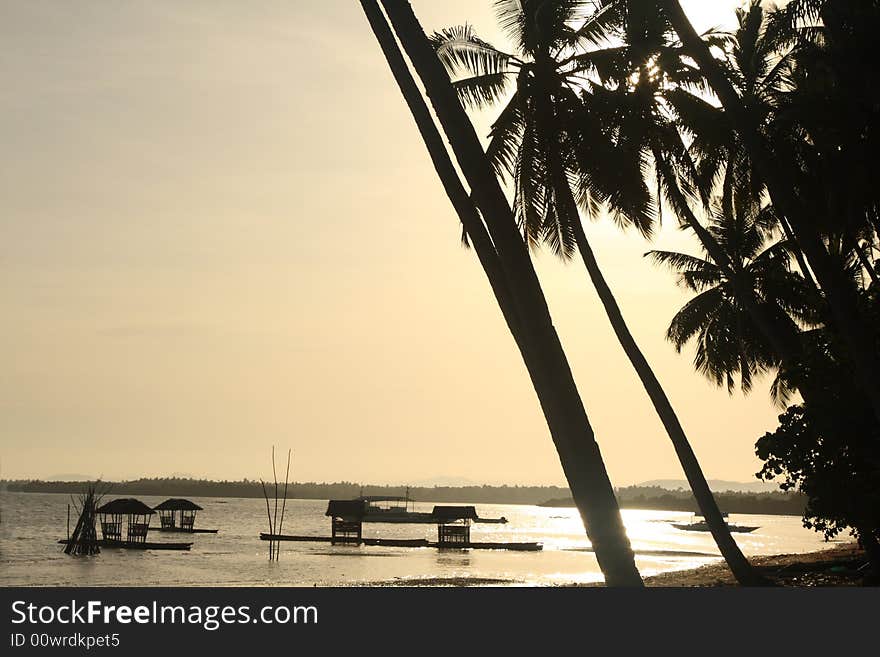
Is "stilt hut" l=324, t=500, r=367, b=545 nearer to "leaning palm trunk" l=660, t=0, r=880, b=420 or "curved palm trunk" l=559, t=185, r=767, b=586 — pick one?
"curved palm trunk" l=559, t=185, r=767, b=586

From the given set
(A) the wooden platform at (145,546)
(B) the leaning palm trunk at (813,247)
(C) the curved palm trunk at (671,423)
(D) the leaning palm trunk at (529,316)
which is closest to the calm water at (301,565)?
(A) the wooden platform at (145,546)

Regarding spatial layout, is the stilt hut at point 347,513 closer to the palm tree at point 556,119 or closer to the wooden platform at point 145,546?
the wooden platform at point 145,546

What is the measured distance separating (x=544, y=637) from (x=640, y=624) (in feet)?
1.96

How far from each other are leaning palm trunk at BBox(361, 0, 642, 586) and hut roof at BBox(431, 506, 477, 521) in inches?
2562

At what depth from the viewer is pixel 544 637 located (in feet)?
18.9

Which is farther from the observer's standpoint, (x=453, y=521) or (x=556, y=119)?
(x=453, y=521)

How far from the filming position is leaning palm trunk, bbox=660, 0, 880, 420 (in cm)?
1245

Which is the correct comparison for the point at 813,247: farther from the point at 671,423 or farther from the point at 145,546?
the point at 145,546

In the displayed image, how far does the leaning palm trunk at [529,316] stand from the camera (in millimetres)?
7406

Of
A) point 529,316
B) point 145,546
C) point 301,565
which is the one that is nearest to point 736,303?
point 529,316

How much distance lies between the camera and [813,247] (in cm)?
1267

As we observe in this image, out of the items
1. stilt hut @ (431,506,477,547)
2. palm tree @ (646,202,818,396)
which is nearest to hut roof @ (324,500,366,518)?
stilt hut @ (431,506,477,547)

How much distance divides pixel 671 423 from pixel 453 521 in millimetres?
53356

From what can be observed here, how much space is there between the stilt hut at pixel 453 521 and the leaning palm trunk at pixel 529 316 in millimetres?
65076
